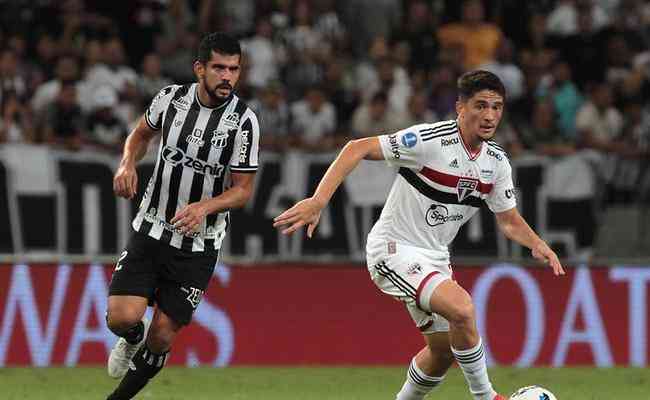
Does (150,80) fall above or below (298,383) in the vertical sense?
above

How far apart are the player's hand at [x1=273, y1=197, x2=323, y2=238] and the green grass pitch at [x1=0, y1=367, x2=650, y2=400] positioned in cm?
266

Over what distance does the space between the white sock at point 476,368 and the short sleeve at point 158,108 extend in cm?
212

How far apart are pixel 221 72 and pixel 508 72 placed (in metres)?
7.61

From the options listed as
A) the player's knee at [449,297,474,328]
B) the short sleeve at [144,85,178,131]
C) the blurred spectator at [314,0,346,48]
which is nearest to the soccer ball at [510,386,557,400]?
the player's knee at [449,297,474,328]

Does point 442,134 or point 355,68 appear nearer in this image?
point 442,134

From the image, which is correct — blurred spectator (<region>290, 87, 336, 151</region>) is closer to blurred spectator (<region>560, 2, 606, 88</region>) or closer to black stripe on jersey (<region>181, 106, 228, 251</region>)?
blurred spectator (<region>560, 2, 606, 88</region>)

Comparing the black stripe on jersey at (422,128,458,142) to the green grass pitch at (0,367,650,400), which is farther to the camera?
the green grass pitch at (0,367,650,400)

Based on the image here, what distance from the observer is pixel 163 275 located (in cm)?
785

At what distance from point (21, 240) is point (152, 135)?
494 centimetres

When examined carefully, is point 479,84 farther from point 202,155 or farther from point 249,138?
point 202,155

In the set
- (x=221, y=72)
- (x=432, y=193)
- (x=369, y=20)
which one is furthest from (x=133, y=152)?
(x=369, y=20)

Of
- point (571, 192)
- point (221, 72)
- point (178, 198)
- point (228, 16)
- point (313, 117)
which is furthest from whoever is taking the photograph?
point (228, 16)

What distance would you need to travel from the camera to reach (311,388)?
31.9 feet

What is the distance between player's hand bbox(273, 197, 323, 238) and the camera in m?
6.54
